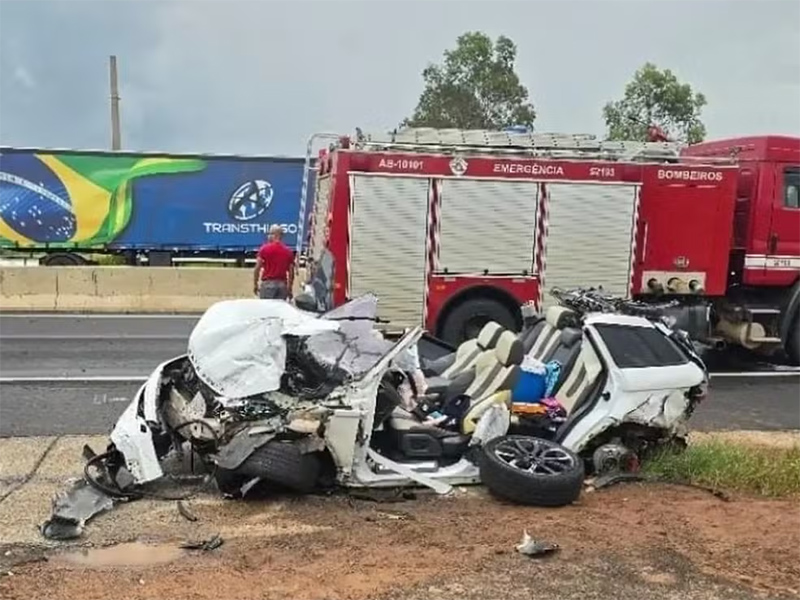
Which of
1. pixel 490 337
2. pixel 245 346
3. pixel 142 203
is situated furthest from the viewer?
pixel 142 203

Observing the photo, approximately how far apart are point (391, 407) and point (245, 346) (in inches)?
40.4

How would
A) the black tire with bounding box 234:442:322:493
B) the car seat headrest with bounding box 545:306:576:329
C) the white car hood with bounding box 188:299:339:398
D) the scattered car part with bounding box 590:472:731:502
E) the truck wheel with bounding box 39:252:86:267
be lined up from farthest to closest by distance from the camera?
the truck wheel with bounding box 39:252:86:267 → the car seat headrest with bounding box 545:306:576:329 → the scattered car part with bounding box 590:472:731:502 → the white car hood with bounding box 188:299:339:398 → the black tire with bounding box 234:442:322:493

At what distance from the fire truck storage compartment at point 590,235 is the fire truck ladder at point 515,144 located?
0.47 m

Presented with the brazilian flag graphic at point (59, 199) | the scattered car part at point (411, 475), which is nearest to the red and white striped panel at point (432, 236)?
the scattered car part at point (411, 475)

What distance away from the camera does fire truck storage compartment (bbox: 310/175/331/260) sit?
1208 cm

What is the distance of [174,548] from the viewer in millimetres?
5141

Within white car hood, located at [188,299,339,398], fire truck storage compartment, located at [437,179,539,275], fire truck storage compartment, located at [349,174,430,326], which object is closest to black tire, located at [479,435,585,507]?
white car hood, located at [188,299,339,398]

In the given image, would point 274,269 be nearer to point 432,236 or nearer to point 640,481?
point 432,236

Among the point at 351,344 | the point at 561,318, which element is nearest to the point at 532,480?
the point at 351,344

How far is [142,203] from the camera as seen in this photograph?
1022 inches

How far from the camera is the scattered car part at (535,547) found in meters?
5.04

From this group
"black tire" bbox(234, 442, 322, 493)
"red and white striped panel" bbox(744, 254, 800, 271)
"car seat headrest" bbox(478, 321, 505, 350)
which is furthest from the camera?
"red and white striped panel" bbox(744, 254, 800, 271)

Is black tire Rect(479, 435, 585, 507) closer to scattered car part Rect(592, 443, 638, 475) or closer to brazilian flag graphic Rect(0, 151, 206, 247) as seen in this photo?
scattered car part Rect(592, 443, 638, 475)

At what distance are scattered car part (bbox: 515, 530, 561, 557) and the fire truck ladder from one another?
7.44 metres
